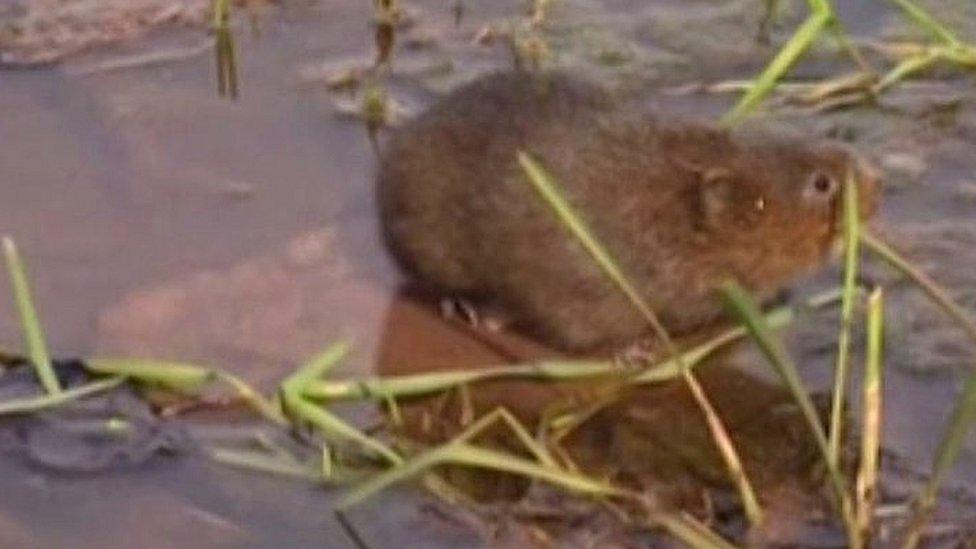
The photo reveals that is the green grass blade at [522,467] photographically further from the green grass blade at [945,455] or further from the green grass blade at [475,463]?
the green grass blade at [945,455]

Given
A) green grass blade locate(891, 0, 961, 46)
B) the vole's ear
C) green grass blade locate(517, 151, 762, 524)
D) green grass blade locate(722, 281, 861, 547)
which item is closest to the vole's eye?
the vole's ear

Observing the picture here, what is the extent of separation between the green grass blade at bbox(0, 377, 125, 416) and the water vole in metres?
0.74

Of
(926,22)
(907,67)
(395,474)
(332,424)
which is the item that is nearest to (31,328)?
(332,424)

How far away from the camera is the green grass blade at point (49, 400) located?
14.7 ft

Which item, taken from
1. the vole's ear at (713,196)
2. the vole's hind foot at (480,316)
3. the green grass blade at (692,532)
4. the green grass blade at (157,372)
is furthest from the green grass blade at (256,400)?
the vole's ear at (713,196)

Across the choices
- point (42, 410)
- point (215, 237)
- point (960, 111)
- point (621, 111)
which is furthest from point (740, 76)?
point (42, 410)

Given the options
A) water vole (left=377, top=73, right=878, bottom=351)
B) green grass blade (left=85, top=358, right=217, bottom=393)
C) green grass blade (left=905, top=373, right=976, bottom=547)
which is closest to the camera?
green grass blade (left=905, top=373, right=976, bottom=547)

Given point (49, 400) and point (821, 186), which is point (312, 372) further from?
→ point (821, 186)

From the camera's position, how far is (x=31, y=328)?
4.35 meters

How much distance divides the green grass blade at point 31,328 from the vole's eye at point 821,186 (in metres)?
1.39

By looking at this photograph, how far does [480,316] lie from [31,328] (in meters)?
0.98

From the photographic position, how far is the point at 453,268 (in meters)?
5.00

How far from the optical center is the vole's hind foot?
16.5 ft

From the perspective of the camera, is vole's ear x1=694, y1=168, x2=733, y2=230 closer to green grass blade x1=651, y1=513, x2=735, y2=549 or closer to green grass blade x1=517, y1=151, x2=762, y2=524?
green grass blade x1=517, y1=151, x2=762, y2=524
